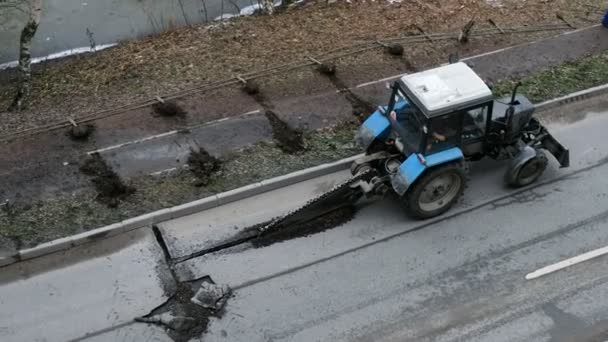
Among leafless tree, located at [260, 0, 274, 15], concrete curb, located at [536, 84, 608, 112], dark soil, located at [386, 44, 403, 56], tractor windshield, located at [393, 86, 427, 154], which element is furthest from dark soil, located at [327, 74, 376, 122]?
Result: leafless tree, located at [260, 0, 274, 15]

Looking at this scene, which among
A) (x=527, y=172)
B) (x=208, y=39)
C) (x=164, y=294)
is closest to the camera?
(x=164, y=294)

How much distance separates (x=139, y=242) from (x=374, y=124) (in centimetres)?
412

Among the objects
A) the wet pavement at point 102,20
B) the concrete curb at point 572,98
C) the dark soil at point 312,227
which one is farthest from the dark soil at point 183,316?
the wet pavement at point 102,20

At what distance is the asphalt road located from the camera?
8922 millimetres

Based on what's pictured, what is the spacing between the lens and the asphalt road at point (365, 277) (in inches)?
351

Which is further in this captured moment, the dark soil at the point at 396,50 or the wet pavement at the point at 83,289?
the dark soil at the point at 396,50

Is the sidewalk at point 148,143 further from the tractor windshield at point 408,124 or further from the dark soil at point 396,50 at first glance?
the tractor windshield at point 408,124

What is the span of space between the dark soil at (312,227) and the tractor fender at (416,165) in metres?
1.08

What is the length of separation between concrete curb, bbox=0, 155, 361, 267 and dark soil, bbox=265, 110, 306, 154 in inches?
24.7

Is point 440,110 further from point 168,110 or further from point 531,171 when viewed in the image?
point 168,110

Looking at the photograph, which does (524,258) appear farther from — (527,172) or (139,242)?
(139,242)

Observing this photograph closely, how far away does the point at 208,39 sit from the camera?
14805mm

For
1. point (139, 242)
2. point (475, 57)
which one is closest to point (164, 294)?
point (139, 242)

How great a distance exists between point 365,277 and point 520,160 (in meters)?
3.16
